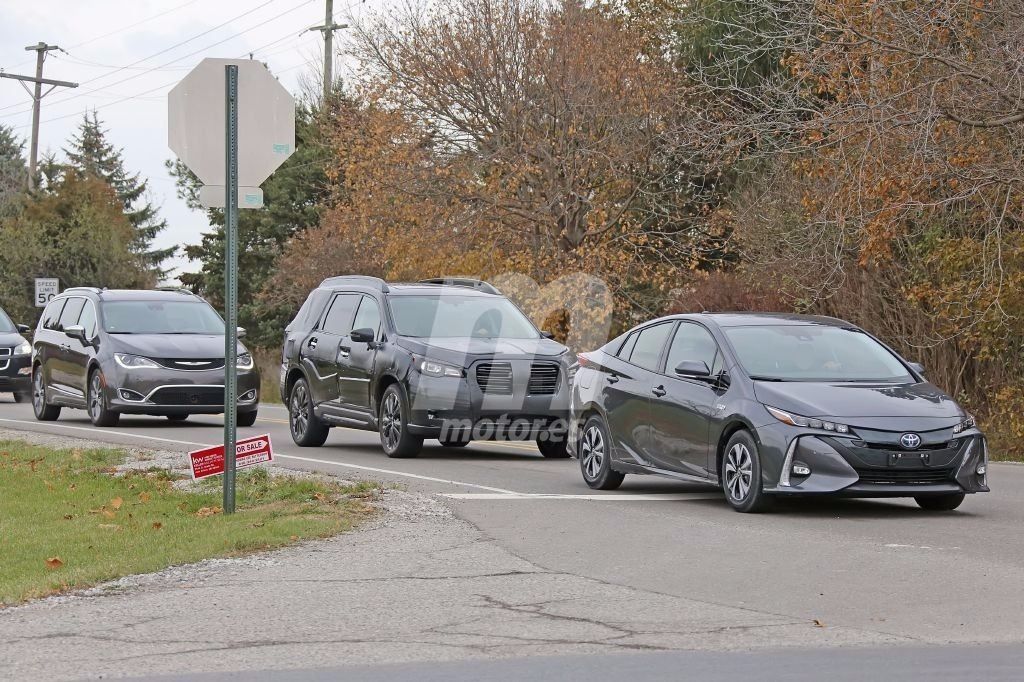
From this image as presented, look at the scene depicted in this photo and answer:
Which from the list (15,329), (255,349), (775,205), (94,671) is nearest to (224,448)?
(94,671)

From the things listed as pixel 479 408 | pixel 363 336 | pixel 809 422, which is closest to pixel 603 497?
pixel 809 422

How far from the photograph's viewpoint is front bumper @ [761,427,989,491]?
11.8 metres

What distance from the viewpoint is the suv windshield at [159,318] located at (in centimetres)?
2366

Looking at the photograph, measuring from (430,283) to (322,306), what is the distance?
1528 mm

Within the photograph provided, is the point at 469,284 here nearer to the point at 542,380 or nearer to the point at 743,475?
the point at 542,380

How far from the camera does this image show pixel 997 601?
28.2 ft

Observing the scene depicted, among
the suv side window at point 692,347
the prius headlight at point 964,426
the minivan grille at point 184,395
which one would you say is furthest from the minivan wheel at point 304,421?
the prius headlight at point 964,426

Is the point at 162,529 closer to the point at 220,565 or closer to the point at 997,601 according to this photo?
the point at 220,565

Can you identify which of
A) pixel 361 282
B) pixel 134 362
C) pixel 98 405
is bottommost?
pixel 98 405

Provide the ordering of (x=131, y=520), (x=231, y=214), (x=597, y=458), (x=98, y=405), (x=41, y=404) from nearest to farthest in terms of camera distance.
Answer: (x=231, y=214)
(x=131, y=520)
(x=597, y=458)
(x=98, y=405)
(x=41, y=404)

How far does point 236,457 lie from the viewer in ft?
38.9

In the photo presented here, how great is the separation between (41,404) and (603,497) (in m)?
14.2

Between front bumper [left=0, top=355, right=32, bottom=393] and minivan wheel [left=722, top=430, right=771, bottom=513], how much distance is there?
867 inches

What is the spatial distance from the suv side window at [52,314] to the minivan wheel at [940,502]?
16234mm
